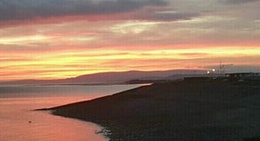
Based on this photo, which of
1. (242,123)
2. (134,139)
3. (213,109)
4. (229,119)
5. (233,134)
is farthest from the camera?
(213,109)

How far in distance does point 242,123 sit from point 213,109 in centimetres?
1186

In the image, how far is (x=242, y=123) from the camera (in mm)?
31359

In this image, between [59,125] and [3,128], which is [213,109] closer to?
[59,125]

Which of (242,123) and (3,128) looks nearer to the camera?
(242,123)

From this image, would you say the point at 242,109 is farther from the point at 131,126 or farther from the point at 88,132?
the point at 88,132

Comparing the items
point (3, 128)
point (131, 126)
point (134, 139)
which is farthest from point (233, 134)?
point (3, 128)

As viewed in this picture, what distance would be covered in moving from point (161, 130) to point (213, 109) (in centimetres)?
1266

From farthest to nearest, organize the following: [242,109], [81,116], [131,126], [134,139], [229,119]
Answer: [81,116] → [242,109] → [131,126] → [229,119] → [134,139]

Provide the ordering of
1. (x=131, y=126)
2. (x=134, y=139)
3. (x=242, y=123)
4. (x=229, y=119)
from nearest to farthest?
(x=134, y=139)
(x=242, y=123)
(x=229, y=119)
(x=131, y=126)

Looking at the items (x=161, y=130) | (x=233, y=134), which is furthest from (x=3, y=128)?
(x=233, y=134)

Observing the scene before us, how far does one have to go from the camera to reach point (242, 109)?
1583 inches

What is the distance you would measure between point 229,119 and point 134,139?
938 cm

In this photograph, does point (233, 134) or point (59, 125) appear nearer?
point (233, 134)

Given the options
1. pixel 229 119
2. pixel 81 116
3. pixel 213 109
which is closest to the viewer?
pixel 229 119
